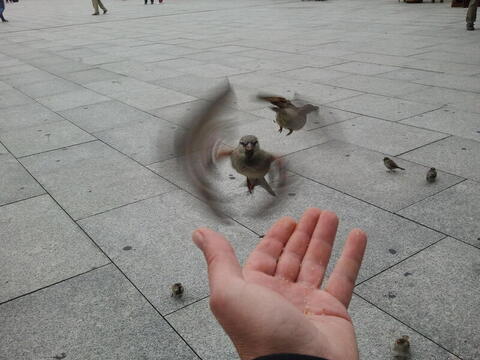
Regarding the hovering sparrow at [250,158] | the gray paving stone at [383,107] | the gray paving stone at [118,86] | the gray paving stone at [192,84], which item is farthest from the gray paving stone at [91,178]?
the gray paving stone at [383,107]

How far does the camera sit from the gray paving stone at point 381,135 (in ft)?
20.4

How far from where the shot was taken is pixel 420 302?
3449 millimetres

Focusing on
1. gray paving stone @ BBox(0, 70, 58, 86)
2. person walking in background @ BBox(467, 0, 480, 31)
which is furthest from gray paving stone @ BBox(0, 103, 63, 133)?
person walking in background @ BBox(467, 0, 480, 31)

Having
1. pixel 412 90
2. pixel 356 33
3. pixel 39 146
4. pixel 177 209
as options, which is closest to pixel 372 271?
pixel 177 209

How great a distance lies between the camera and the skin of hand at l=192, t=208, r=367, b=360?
1.94m

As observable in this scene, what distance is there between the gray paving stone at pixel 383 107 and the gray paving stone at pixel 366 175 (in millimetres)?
1446

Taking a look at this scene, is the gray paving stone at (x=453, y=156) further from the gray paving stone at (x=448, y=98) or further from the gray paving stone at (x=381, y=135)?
the gray paving stone at (x=448, y=98)

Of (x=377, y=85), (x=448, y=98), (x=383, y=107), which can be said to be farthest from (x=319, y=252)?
(x=377, y=85)

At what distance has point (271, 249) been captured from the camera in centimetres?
254

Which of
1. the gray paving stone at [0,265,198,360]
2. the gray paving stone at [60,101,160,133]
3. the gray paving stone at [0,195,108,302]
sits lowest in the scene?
the gray paving stone at [60,101,160,133]

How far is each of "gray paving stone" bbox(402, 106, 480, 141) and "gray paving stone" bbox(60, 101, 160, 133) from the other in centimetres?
398

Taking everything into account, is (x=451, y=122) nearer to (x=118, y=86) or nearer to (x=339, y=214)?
(x=339, y=214)

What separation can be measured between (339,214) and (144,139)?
3.32 meters

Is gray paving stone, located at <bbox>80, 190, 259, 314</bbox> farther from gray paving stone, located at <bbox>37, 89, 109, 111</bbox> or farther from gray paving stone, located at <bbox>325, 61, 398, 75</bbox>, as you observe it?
gray paving stone, located at <bbox>325, 61, 398, 75</bbox>
